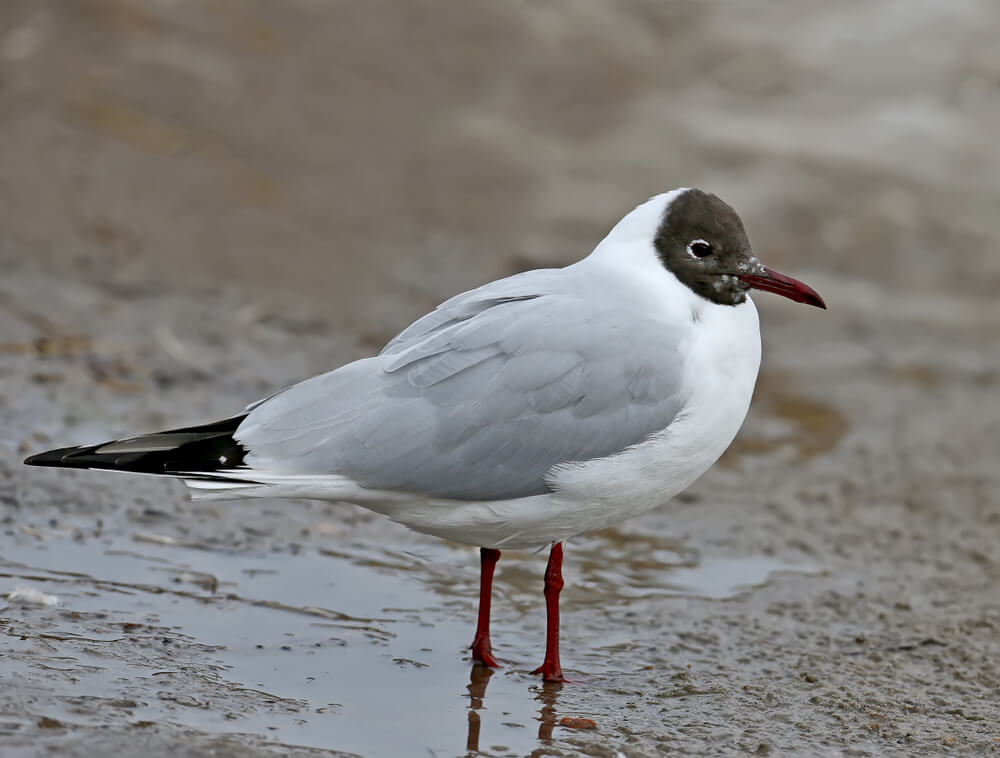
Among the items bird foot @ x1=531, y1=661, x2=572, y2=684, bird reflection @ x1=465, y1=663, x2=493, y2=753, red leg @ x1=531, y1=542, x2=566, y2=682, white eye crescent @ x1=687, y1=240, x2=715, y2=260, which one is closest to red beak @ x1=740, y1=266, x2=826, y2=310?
white eye crescent @ x1=687, y1=240, x2=715, y2=260

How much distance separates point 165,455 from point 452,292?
4.56 m

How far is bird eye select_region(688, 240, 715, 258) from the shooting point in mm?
4773

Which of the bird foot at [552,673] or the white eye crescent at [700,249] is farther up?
the white eye crescent at [700,249]

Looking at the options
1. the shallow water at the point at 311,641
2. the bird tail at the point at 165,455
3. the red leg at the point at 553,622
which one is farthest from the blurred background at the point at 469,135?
the bird tail at the point at 165,455

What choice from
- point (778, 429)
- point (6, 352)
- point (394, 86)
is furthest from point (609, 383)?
point (394, 86)

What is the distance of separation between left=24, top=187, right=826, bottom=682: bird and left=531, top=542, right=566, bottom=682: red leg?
0.95 ft

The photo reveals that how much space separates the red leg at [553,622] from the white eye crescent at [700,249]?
1101mm

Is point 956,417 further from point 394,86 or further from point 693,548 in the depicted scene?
point 394,86

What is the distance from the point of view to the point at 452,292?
28.9 ft

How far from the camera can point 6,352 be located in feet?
23.6

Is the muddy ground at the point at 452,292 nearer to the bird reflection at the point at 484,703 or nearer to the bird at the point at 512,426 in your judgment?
the bird reflection at the point at 484,703

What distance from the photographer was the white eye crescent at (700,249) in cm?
477

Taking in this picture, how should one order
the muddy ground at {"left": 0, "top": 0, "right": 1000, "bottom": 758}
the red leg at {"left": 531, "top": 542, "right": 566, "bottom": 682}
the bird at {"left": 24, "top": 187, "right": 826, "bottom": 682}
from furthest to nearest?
the red leg at {"left": 531, "top": 542, "right": 566, "bottom": 682}
the muddy ground at {"left": 0, "top": 0, "right": 1000, "bottom": 758}
the bird at {"left": 24, "top": 187, "right": 826, "bottom": 682}

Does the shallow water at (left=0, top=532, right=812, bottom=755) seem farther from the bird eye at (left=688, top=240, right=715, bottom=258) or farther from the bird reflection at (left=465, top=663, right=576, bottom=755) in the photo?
the bird eye at (left=688, top=240, right=715, bottom=258)
